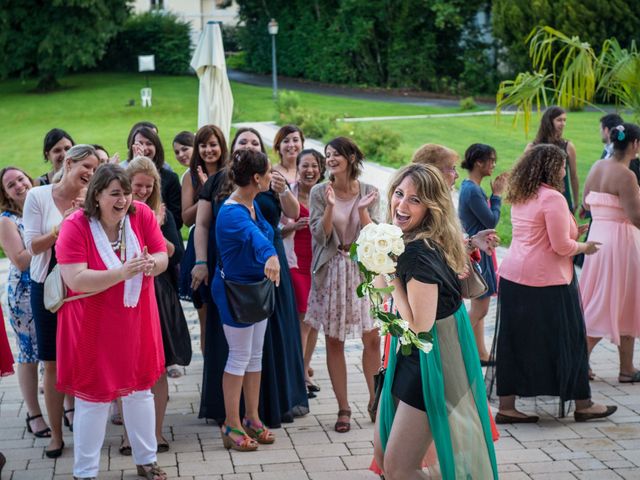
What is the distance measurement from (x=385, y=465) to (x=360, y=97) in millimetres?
31771

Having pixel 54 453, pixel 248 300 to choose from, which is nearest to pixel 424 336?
pixel 248 300

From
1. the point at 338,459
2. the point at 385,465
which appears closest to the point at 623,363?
the point at 338,459

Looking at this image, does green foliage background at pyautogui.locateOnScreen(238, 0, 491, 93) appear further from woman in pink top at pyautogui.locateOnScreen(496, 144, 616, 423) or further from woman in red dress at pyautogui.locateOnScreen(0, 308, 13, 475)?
woman in red dress at pyautogui.locateOnScreen(0, 308, 13, 475)

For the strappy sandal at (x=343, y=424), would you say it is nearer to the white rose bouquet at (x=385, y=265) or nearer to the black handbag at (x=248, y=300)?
the black handbag at (x=248, y=300)

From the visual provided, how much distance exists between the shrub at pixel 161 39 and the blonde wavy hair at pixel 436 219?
38787 mm

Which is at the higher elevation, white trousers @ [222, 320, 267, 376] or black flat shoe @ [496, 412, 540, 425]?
white trousers @ [222, 320, 267, 376]

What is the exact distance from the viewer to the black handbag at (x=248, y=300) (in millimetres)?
5699

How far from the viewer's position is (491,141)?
22047mm

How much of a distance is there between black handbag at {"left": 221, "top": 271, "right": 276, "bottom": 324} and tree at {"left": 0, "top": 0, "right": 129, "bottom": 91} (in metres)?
31.9

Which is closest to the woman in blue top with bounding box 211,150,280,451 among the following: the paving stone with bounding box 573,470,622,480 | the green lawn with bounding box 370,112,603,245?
the paving stone with bounding box 573,470,622,480

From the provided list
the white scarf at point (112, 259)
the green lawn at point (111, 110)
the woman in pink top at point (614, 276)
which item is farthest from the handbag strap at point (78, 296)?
the green lawn at point (111, 110)

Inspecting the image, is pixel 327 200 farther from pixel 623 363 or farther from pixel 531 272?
pixel 623 363

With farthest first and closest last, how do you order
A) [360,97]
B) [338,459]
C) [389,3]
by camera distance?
[389,3]
[360,97]
[338,459]

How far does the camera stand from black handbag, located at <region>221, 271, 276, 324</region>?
570cm
